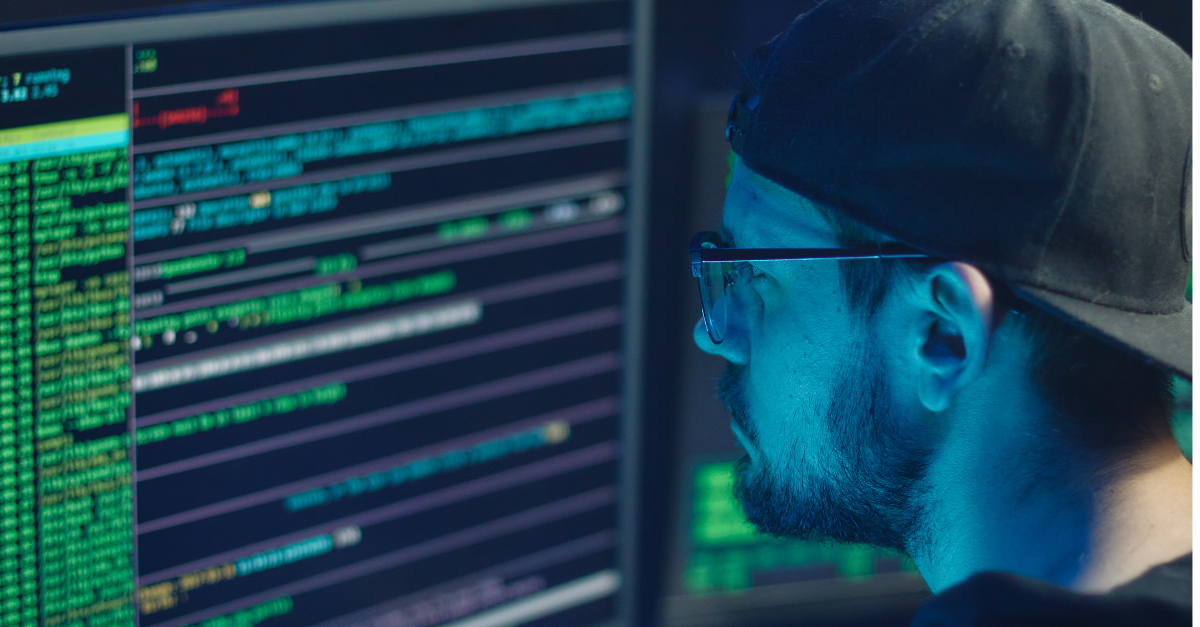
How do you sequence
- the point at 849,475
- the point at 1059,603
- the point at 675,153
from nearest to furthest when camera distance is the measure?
the point at 1059,603
the point at 849,475
the point at 675,153

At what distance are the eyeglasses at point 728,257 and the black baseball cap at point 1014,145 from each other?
2 cm

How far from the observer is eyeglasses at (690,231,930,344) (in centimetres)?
67

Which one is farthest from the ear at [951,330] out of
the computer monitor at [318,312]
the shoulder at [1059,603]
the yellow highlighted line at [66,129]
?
the yellow highlighted line at [66,129]

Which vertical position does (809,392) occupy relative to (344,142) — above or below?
below

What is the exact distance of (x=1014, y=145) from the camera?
618mm

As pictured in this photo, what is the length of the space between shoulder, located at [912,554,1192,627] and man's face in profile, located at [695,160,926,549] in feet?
0.38

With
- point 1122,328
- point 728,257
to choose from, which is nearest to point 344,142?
point 728,257

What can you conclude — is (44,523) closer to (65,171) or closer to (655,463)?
(65,171)

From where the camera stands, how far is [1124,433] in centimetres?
67

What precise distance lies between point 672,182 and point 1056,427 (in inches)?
18.3

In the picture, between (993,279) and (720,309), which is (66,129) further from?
(993,279)

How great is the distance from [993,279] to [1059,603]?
0.59 feet

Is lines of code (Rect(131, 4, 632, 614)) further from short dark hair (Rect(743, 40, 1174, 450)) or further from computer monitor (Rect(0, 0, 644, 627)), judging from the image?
short dark hair (Rect(743, 40, 1174, 450))

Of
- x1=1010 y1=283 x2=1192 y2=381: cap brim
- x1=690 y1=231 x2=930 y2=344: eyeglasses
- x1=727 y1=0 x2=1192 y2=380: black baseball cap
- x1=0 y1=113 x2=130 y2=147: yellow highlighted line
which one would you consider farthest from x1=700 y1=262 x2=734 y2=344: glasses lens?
x1=0 y1=113 x2=130 y2=147: yellow highlighted line
